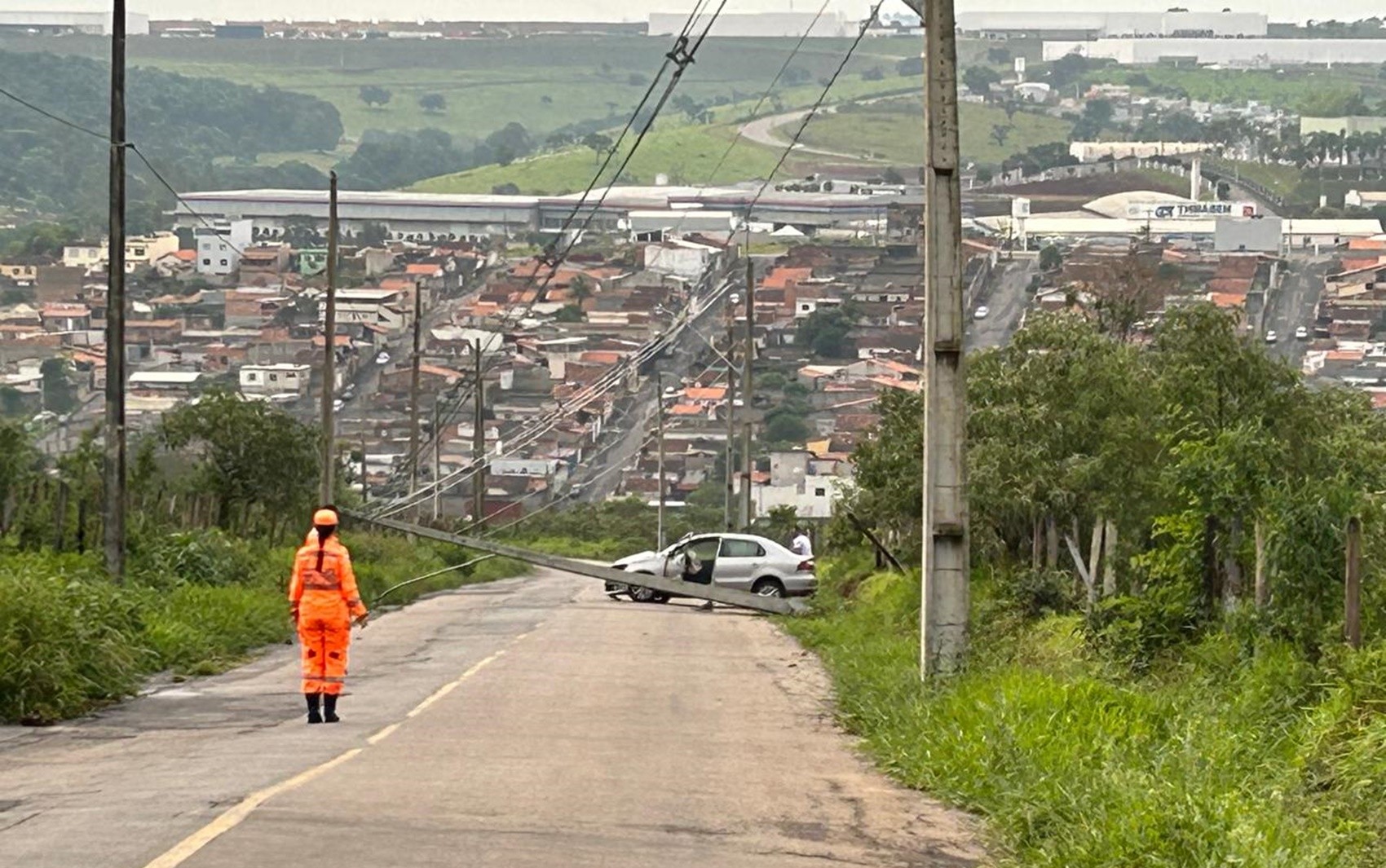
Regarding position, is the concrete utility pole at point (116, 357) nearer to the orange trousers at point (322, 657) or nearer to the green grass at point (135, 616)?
the green grass at point (135, 616)

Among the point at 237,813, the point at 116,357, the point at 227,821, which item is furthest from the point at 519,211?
the point at 227,821

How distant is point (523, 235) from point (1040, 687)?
6165 inches

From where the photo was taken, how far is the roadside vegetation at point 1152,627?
12.9 m

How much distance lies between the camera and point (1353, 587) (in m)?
15.7

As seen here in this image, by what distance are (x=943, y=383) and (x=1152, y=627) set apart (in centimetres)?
242

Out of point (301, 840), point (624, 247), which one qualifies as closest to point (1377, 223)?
point (624, 247)

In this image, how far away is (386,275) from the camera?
153 meters

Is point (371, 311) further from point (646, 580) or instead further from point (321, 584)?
point (321, 584)

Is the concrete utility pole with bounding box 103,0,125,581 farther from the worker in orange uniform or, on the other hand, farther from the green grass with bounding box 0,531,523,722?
the worker in orange uniform

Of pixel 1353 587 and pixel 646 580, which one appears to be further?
pixel 646 580

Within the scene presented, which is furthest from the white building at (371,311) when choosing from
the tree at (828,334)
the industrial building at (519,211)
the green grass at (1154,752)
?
the green grass at (1154,752)

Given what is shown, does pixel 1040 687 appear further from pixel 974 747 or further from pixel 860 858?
pixel 860 858

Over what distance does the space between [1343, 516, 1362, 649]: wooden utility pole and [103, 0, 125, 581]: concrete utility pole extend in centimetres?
1668

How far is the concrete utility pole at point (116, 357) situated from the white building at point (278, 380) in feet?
251
